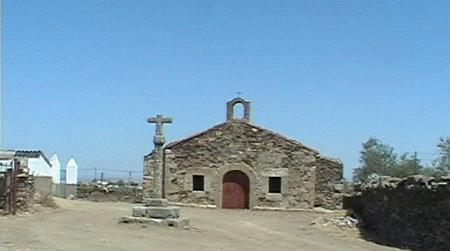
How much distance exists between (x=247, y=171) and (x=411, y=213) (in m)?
17.5

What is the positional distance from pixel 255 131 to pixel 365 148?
17287mm

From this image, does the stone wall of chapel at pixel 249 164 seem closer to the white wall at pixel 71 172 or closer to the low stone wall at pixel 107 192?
the low stone wall at pixel 107 192

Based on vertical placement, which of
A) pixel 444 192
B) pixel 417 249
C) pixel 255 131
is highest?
pixel 255 131

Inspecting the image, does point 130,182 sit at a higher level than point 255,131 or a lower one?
lower

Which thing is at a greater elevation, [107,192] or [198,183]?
[198,183]

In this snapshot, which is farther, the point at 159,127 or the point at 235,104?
the point at 235,104

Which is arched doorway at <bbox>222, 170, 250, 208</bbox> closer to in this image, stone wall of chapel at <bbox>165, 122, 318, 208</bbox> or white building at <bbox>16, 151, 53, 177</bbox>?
stone wall of chapel at <bbox>165, 122, 318, 208</bbox>

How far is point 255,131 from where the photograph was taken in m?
34.8

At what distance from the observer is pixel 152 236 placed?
17078 mm

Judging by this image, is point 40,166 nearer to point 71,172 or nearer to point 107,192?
point 71,172

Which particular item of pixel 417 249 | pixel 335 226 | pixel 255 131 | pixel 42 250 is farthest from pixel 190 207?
pixel 42 250

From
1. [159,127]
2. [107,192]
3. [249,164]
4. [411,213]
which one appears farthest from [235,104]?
[411,213]

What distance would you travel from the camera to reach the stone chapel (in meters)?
34.4

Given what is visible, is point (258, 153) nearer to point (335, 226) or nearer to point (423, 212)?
point (335, 226)
